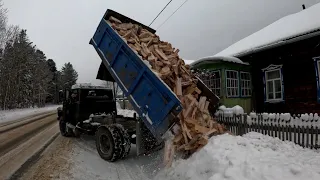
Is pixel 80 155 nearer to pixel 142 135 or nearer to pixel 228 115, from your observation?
pixel 142 135

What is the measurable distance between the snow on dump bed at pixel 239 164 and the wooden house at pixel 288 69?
7.69 metres

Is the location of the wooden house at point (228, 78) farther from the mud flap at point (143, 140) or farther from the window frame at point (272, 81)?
the mud flap at point (143, 140)

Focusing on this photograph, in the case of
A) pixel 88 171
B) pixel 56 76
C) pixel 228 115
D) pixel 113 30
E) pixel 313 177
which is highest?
pixel 56 76

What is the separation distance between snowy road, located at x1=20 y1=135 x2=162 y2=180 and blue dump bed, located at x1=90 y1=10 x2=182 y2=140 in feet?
3.66

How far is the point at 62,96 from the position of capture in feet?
38.7

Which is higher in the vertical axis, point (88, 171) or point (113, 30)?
point (113, 30)

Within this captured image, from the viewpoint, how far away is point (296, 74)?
1309cm

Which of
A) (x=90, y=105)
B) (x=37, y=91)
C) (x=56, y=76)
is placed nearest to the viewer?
(x=90, y=105)

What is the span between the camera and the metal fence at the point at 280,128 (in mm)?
7195

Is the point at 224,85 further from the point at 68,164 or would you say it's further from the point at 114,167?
the point at 68,164

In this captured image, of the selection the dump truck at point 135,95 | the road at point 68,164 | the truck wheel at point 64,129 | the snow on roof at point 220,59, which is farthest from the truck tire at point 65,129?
the snow on roof at point 220,59

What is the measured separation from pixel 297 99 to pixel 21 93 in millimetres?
48692

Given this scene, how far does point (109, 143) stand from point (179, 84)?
265 centimetres

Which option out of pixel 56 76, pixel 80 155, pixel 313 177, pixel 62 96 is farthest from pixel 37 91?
pixel 313 177
